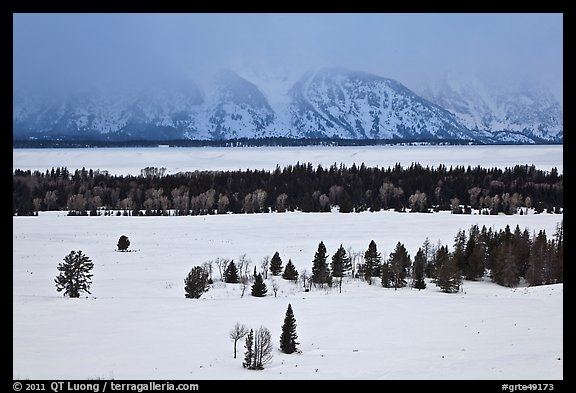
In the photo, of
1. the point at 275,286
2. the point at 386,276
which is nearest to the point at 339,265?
the point at 386,276

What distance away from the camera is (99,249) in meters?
68.6

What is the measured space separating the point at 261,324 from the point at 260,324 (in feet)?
0.29

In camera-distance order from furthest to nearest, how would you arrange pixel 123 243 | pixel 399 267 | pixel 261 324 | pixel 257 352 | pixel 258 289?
pixel 123 243
pixel 399 267
pixel 258 289
pixel 261 324
pixel 257 352

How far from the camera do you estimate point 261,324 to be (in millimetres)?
33094

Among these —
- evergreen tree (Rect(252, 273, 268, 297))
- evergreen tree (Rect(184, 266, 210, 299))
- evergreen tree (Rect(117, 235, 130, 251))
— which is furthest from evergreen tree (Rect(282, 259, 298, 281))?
evergreen tree (Rect(117, 235, 130, 251))

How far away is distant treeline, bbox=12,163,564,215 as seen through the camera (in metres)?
118

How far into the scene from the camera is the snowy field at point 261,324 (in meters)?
23.1

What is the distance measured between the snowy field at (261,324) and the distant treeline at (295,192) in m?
51.9

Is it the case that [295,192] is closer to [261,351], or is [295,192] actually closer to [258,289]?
[258,289]

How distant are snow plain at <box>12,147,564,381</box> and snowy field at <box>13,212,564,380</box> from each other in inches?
3.1

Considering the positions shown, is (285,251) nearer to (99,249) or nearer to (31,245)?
(99,249)

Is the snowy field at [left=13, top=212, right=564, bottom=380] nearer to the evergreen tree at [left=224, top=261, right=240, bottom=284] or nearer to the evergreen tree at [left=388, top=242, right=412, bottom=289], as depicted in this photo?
the evergreen tree at [left=224, top=261, right=240, bottom=284]

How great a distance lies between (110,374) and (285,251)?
4581 centimetres
